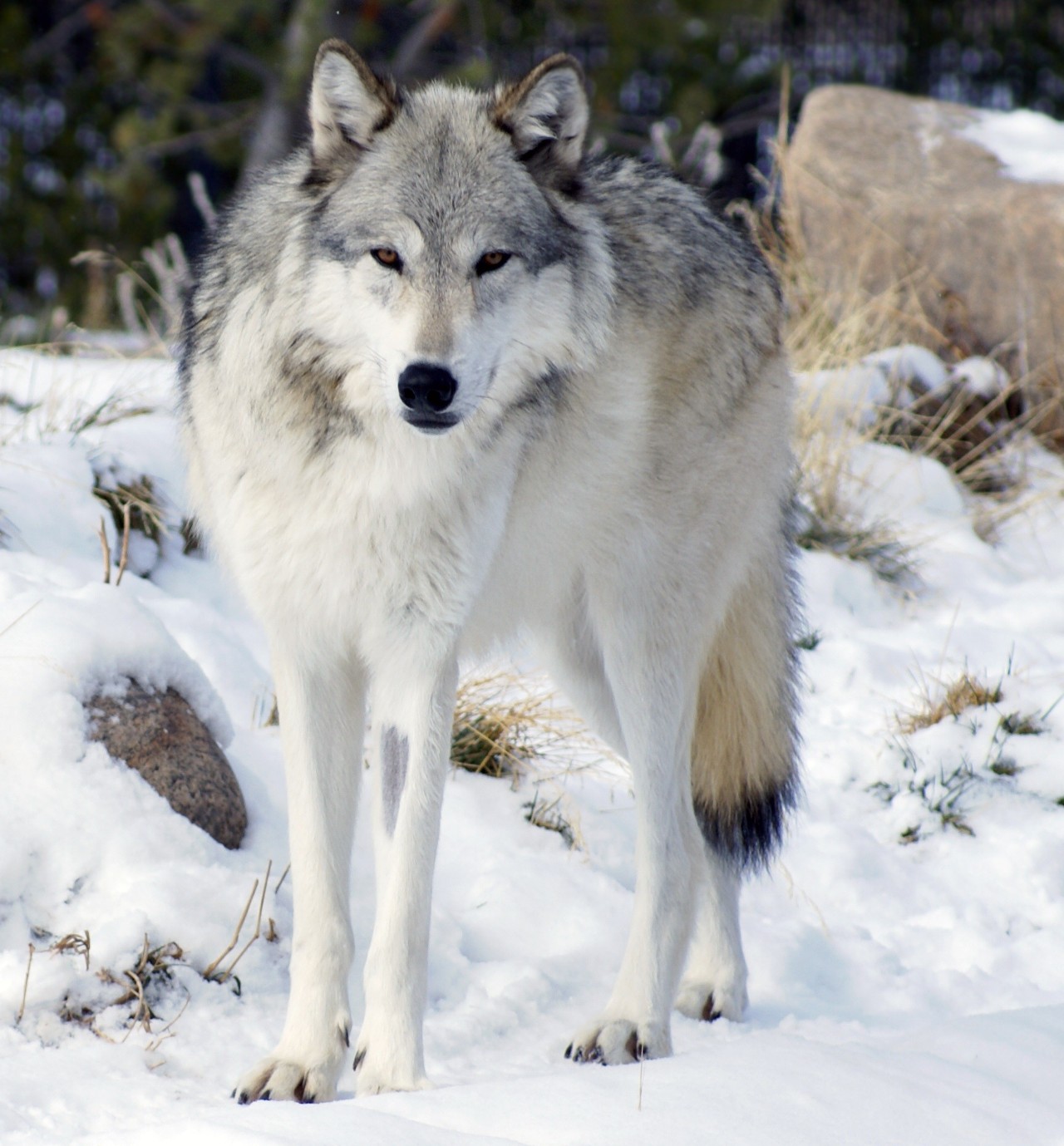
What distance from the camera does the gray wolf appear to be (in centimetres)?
240

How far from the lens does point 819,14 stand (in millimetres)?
12750

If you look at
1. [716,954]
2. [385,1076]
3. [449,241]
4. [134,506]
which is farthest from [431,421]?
[134,506]

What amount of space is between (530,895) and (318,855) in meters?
0.74

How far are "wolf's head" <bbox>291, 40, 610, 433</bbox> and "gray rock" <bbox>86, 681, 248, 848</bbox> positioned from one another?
0.84 meters

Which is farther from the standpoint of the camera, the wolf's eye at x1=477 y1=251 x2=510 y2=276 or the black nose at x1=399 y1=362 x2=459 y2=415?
the wolf's eye at x1=477 y1=251 x2=510 y2=276

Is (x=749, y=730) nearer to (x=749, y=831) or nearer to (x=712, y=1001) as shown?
(x=749, y=831)

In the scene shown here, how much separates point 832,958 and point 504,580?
125cm

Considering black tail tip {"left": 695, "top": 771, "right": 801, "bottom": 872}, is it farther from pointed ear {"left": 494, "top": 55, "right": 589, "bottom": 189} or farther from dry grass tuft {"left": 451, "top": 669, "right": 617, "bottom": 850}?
pointed ear {"left": 494, "top": 55, "right": 589, "bottom": 189}

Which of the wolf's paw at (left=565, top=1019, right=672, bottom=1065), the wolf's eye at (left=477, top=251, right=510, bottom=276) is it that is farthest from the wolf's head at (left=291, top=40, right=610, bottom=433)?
the wolf's paw at (left=565, top=1019, right=672, bottom=1065)

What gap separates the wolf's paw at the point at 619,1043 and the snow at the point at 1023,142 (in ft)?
16.2

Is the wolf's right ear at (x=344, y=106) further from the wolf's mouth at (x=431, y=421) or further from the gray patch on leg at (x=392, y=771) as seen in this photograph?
the gray patch on leg at (x=392, y=771)

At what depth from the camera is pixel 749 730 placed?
3141 mm

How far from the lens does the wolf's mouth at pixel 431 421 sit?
2289 millimetres

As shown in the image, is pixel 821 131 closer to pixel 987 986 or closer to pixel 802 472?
pixel 802 472
